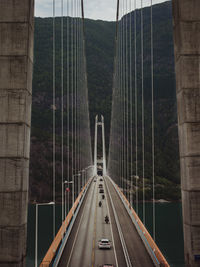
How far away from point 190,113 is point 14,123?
6.94 meters

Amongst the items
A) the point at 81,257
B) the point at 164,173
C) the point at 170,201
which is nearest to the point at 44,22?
the point at 164,173

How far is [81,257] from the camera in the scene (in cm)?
1812

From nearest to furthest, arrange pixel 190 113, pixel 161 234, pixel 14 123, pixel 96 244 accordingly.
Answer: pixel 14 123
pixel 190 113
pixel 96 244
pixel 161 234

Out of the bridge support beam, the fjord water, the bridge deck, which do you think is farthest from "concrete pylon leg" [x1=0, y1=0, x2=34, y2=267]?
the fjord water

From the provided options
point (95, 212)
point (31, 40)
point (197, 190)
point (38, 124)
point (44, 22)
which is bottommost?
point (95, 212)

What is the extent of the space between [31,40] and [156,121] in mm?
136300

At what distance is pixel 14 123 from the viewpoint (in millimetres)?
11883

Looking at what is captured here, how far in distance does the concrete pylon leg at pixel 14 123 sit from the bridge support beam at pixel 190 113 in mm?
6171

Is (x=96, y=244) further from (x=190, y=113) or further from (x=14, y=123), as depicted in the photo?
(x=190, y=113)

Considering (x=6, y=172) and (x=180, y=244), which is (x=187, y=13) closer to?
(x=6, y=172)

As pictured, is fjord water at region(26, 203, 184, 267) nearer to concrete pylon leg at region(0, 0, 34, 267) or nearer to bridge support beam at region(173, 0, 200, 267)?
bridge support beam at region(173, 0, 200, 267)

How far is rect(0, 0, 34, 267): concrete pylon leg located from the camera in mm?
11609

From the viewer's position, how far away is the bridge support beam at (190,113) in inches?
465

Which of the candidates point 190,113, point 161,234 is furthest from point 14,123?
point 161,234
